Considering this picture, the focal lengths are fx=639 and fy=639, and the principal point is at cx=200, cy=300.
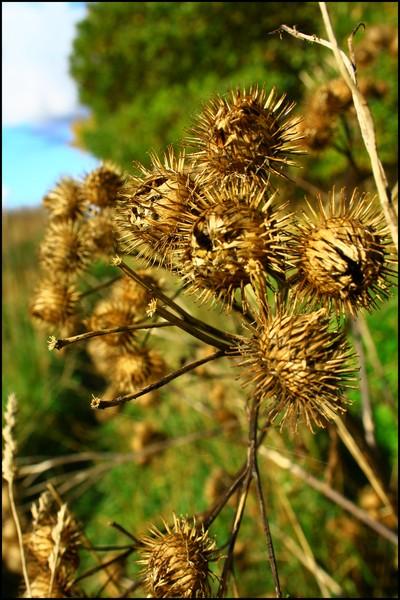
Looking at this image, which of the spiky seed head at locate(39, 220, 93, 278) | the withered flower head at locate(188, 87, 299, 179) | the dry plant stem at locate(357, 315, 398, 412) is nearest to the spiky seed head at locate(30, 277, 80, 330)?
the spiky seed head at locate(39, 220, 93, 278)

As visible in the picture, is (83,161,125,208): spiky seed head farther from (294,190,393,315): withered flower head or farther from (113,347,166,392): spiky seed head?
(294,190,393,315): withered flower head

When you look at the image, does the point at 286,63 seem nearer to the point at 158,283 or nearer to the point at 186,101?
the point at 186,101

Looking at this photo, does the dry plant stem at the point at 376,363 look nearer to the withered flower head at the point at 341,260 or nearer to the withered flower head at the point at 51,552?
the withered flower head at the point at 341,260

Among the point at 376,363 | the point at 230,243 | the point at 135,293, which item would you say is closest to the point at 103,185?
the point at 135,293

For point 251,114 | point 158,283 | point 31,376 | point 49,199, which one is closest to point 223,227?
point 251,114

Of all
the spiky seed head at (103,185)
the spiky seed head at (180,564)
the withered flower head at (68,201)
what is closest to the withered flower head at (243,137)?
the spiky seed head at (103,185)

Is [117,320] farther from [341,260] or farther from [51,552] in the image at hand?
[341,260]
